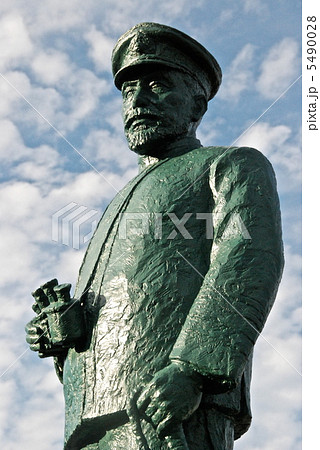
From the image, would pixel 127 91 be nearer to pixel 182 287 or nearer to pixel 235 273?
pixel 182 287

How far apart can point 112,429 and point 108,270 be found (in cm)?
98

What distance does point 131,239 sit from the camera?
18.4 feet

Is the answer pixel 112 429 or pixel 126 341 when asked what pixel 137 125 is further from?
pixel 112 429

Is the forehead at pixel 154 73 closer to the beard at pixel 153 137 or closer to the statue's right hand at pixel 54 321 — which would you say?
the beard at pixel 153 137

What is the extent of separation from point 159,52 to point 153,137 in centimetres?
58

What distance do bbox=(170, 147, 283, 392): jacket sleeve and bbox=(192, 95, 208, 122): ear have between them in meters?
0.66

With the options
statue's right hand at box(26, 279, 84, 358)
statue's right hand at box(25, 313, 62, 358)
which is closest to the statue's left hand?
statue's right hand at box(26, 279, 84, 358)

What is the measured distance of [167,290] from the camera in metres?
5.28

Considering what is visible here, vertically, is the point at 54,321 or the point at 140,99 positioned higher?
the point at 140,99

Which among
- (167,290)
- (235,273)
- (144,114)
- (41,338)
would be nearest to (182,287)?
(167,290)

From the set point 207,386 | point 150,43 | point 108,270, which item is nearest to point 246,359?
point 207,386

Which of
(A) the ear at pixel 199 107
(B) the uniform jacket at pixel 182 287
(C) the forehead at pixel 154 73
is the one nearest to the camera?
(B) the uniform jacket at pixel 182 287

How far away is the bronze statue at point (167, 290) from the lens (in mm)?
4941

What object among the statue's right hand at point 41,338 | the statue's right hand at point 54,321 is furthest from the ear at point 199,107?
the statue's right hand at point 41,338
